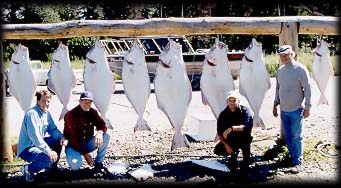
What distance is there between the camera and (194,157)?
5859mm

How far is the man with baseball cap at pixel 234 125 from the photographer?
482 centimetres

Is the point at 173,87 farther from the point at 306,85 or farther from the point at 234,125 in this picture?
the point at 306,85

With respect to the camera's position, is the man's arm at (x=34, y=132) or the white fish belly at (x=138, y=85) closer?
the man's arm at (x=34, y=132)

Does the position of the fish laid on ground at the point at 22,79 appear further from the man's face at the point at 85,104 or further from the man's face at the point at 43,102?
the man's face at the point at 85,104

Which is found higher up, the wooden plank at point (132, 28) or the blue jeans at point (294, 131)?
the wooden plank at point (132, 28)

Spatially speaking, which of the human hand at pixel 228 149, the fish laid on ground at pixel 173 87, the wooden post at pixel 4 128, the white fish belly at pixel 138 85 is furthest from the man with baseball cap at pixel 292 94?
the wooden post at pixel 4 128

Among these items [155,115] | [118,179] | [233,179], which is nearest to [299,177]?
[233,179]

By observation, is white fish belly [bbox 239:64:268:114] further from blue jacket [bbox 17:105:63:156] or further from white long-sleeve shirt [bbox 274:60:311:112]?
blue jacket [bbox 17:105:63:156]

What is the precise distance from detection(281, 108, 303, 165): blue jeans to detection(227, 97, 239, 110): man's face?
57 cm

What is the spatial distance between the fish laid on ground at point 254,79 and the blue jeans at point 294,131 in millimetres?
278

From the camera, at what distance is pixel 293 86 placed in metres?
4.88

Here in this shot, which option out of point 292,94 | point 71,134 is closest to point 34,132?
point 71,134

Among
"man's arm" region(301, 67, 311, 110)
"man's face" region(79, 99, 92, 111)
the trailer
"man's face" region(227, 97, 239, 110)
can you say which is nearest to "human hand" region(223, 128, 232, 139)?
"man's face" region(227, 97, 239, 110)

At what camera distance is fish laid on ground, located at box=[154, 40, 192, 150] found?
4.86m
